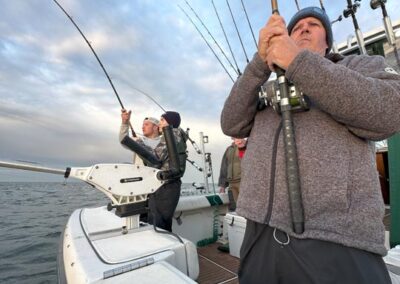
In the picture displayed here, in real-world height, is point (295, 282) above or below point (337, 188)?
below

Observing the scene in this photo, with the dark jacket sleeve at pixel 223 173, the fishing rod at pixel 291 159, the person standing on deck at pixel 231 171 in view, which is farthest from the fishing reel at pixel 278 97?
the dark jacket sleeve at pixel 223 173

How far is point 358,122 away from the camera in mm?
734

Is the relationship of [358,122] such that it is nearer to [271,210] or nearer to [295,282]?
[271,210]

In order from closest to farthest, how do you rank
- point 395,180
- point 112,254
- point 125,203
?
point 112,254
point 125,203
point 395,180

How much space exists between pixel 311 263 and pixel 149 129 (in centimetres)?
276

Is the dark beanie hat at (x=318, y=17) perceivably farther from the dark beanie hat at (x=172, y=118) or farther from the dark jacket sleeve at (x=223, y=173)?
the dark jacket sleeve at (x=223, y=173)

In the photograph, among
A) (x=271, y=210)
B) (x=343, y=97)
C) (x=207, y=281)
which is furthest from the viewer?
(x=207, y=281)

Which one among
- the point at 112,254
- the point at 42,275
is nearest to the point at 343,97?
the point at 112,254

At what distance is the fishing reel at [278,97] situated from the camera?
33.3 inches

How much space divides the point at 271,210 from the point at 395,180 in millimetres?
2036

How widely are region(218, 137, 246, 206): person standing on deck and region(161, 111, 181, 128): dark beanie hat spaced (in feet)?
4.55

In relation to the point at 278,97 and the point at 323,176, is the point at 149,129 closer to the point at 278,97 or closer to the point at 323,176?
the point at 278,97

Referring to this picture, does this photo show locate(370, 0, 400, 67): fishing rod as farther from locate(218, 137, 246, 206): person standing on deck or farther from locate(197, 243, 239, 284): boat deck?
locate(197, 243, 239, 284): boat deck

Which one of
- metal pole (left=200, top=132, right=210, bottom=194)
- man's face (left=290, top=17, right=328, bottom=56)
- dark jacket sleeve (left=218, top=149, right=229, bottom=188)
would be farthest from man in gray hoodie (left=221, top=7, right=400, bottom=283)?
dark jacket sleeve (left=218, top=149, right=229, bottom=188)
